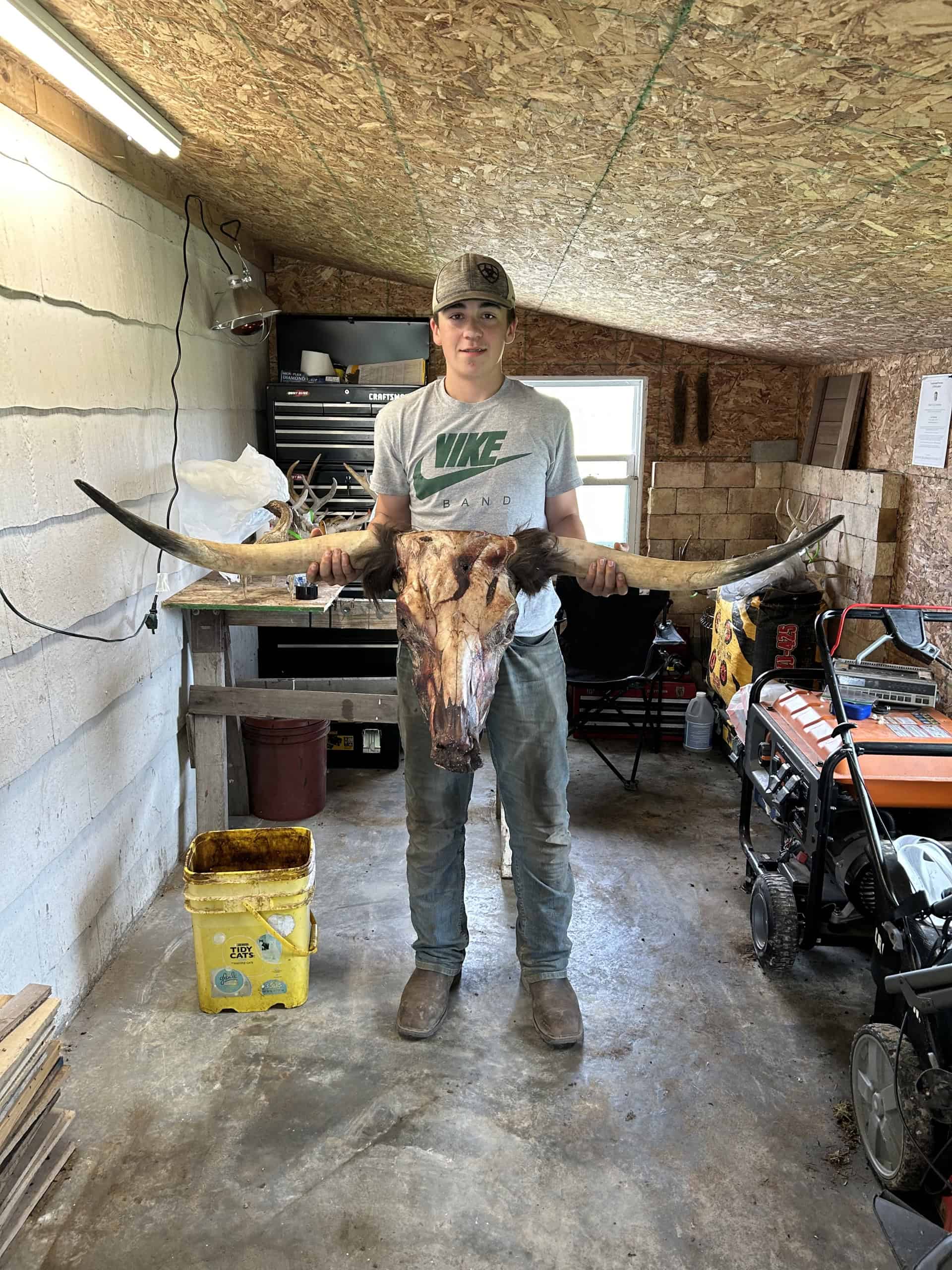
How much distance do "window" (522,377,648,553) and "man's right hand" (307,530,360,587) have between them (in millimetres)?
3897

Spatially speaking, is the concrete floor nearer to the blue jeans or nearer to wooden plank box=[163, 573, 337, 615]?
the blue jeans

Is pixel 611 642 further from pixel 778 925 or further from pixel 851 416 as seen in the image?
pixel 778 925

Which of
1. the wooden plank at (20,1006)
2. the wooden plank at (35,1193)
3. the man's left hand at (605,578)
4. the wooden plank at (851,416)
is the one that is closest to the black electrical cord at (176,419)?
the wooden plank at (20,1006)

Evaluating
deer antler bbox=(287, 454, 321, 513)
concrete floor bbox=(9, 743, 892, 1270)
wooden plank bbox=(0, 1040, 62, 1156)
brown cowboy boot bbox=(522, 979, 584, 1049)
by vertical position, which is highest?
deer antler bbox=(287, 454, 321, 513)

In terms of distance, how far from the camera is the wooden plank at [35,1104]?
198cm

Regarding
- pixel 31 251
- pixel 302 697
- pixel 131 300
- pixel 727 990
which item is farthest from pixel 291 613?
pixel 727 990

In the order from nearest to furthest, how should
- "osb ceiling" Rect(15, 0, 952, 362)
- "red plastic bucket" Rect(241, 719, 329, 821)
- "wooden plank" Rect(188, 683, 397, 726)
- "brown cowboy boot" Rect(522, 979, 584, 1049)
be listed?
"osb ceiling" Rect(15, 0, 952, 362)
"brown cowboy boot" Rect(522, 979, 584, 1049)
"wooden plank" Rect(188, 683, 397, 726)
"red plastic bucket" Rect(241, 719, 329, 821)

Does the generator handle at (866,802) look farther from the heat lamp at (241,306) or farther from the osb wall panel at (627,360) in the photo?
the osb wall panel at (627,360)

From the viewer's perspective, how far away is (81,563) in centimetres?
282

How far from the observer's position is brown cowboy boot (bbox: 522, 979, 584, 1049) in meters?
2.63

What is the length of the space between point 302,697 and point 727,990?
206cm

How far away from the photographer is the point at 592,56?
1.71 m

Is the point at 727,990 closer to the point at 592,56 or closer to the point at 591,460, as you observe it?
the point at 592,56

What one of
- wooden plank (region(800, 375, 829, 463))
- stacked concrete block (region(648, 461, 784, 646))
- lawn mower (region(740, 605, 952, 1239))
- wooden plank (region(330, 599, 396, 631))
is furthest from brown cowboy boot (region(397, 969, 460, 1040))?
wooden plank (region(800, 375, 829, 463))
